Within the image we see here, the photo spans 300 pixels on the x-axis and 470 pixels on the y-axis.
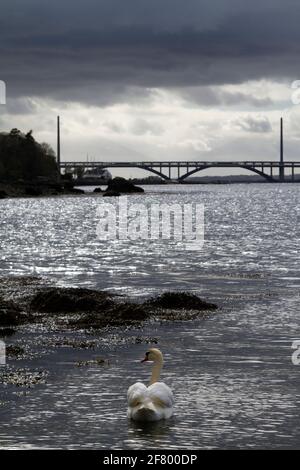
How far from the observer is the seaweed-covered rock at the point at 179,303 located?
30.8 meters

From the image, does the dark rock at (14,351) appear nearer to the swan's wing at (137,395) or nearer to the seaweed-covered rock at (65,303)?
the swan's wing at (137,395)

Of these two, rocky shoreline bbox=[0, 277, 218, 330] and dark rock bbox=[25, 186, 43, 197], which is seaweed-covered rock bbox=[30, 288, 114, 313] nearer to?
rocky shoreline bbox=[0, 277, 218, 330]

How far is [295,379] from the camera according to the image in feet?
66.6

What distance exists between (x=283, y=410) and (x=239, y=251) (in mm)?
42760

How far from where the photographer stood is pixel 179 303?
30938mm

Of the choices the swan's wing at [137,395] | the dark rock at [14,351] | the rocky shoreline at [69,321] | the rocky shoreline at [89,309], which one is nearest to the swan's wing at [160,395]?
the swan's wing at [137,395]

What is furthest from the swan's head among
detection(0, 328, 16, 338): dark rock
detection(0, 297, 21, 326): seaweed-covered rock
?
detection(0, 297, 21, 326): seaweed-covered rock

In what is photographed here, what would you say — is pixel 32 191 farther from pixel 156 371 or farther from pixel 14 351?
pixel 156 371

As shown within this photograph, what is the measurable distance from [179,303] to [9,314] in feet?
19.1

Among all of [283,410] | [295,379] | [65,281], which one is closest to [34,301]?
[65,281]

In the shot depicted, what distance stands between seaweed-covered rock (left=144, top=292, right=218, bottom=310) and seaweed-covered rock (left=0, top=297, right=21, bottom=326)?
433 cm

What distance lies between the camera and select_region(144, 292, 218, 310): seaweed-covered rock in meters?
30.8

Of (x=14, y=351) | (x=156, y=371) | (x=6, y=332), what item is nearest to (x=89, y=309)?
(x=6, y=332)

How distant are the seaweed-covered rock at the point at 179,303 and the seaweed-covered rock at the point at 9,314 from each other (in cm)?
433
